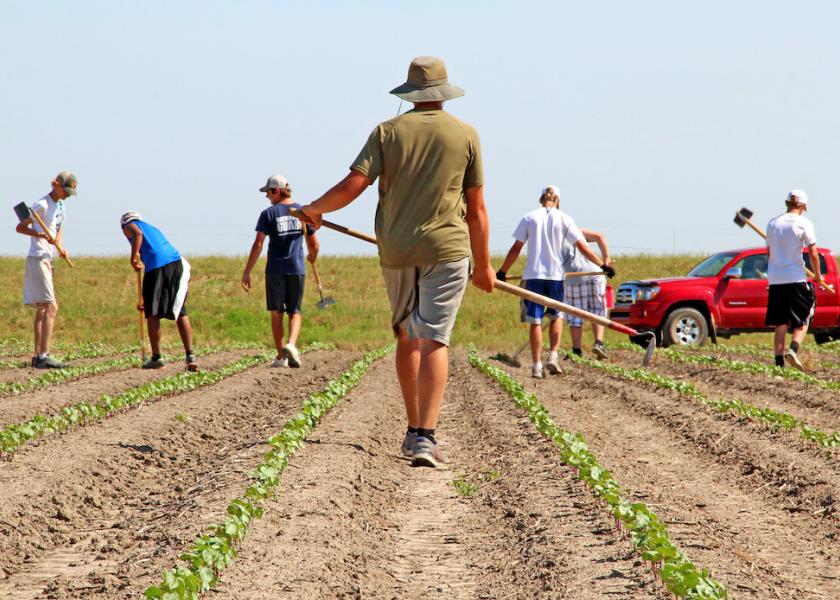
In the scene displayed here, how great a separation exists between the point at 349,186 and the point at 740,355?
1195cm

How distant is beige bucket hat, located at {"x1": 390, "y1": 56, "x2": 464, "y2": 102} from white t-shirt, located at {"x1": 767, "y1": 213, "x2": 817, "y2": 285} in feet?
22.9

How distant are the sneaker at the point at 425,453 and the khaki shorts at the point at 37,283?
7382 millimetres

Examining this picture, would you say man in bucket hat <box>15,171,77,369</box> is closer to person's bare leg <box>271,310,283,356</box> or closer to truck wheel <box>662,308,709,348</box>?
person's bare leg <box>271,310,283,356</box>

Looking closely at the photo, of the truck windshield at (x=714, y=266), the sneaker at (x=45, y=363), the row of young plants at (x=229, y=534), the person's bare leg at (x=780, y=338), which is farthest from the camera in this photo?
the truck windshield at (x=714, y=266)

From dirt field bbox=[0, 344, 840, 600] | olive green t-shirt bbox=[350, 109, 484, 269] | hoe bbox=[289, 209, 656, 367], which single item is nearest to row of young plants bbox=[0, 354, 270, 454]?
dirt field bbox=[0, 344, 840, 600]

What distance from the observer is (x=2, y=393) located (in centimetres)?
1054

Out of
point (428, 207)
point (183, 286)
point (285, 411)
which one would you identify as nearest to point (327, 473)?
point (428, 207)

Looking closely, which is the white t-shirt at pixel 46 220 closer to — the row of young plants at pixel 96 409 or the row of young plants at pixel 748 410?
the row of young plants at pixel 96 409

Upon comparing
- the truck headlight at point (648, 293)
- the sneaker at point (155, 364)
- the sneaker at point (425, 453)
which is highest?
the truck headlight at point (648, 293)

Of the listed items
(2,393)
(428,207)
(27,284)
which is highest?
(428,207)

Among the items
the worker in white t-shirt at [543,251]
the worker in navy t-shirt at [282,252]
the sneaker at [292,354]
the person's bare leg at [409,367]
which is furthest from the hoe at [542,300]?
the worker in navy t-shirt at [282,252]

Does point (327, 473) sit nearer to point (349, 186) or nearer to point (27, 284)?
point (349, 186)

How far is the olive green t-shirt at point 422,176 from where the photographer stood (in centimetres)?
621

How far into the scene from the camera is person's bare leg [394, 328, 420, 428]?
6.47m
